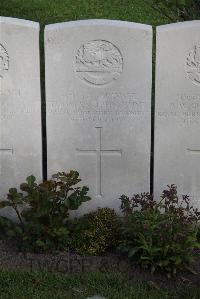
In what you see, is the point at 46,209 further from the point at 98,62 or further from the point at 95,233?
the point at 98,62

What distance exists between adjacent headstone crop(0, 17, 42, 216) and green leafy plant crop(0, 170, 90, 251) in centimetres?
38

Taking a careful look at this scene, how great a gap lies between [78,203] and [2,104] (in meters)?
1.15

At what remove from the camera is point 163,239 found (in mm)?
4645

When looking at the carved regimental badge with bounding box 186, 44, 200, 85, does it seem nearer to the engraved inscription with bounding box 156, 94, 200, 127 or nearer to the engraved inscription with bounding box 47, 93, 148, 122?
the engraved inscription with bounding box 156, 94, 200, 127

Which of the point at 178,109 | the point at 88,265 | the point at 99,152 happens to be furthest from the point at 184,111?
the point at 88,265

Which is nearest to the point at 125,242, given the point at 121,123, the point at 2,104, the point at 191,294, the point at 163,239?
the point at 163,239

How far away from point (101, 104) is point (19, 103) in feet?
Result: 2.44

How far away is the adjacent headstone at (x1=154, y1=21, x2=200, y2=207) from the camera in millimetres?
5172

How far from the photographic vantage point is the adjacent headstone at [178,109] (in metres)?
5.17

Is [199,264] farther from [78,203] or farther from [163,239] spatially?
[78,203]

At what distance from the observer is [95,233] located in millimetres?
5129

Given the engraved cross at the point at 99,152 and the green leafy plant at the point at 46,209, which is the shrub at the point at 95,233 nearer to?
the green leafy plant at the point at 46,209

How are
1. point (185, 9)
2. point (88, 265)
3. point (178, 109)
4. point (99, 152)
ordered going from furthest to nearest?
point (185, 9)
point (99, 152)
point (178, 109)
point (88, 265)

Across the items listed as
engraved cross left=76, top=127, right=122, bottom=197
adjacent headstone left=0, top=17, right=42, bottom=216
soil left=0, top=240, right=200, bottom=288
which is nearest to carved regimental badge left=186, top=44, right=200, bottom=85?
engraved cross left=76, top=127, right=122, bottom=197
